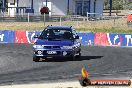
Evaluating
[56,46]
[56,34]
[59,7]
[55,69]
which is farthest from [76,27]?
[55,69]

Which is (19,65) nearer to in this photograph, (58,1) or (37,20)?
(37,20)

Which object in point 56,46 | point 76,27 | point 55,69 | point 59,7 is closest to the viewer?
point 55,69

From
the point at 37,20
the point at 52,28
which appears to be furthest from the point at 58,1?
the point at 52,28

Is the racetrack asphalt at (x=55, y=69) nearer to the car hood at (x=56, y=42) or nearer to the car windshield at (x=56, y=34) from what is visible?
the car hood at (x=56, y=42)

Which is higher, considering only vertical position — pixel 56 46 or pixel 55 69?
pixel 56 46

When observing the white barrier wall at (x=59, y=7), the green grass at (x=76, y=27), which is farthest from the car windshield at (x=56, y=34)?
the white barrier wall at (x=59, y=7)

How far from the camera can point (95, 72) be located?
1889cm

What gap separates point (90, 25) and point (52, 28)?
83.8 ft

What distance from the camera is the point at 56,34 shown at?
2384 cm

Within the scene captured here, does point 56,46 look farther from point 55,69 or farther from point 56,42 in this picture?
point 55,69

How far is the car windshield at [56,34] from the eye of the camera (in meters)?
23.7

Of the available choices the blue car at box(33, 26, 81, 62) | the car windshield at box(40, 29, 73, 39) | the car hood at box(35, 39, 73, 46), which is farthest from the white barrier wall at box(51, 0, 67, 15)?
the car hood at box(35, 39, 73, 46)

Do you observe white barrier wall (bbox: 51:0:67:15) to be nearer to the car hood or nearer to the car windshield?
the car windshield

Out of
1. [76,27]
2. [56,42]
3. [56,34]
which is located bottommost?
[76,27]
